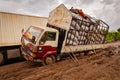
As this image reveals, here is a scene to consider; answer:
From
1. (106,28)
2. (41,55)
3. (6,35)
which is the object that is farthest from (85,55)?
(6,35)

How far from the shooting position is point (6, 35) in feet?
38.0

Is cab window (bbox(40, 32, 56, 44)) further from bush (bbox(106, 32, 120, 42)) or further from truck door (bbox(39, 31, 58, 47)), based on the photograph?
bush (bbox(106, 32, 120, 42))

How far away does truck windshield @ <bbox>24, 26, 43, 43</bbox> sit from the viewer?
32.1 feet

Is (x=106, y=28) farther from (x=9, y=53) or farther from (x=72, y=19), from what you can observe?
(x=9, y=53)

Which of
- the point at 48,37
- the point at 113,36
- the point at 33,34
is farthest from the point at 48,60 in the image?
the point at 113,36

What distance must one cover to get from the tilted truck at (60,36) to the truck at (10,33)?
1.65 metres

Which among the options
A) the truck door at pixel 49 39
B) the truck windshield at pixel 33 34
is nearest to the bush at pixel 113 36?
the truck door at pixel 49 39

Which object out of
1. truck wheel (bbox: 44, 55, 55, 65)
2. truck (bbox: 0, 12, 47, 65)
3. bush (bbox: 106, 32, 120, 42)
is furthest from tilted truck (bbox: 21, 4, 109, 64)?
bush (bbox: 106, 32, 120, 42)

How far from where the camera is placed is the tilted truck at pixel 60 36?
9.80 meters

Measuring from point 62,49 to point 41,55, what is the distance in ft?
6.04

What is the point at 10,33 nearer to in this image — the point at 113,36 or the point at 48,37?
the point at 48,37

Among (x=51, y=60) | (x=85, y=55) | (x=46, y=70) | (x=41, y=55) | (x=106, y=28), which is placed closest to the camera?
(x=46, y=70)

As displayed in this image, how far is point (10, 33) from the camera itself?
11.8m

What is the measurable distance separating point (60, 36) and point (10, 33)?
349 cm
